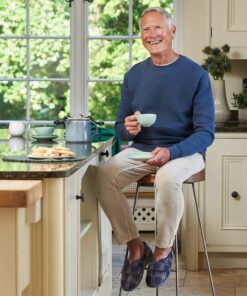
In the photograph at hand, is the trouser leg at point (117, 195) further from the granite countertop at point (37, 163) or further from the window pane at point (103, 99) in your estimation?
the window pane at point (103, 99)

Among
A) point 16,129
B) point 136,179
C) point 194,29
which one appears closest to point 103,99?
point 194,29

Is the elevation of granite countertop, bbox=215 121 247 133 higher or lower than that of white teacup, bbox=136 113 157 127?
lower

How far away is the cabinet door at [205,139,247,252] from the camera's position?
511 centimetres

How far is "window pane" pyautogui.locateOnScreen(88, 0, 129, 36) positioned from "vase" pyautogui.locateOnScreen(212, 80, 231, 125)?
3.43 ft

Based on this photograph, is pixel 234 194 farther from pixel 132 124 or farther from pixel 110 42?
pixel 110 42

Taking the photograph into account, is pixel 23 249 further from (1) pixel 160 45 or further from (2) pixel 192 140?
(1) pixel 160 45

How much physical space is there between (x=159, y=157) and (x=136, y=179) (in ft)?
0.89

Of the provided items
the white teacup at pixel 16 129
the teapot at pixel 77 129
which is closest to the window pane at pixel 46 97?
the white teacup at pixel 16 129

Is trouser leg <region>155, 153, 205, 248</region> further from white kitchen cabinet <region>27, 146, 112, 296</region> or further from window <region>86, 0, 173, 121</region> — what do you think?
window <region>86, 0, 173, 121</region>

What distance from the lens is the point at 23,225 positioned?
2.29 m

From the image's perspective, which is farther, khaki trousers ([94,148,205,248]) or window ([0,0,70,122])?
window ([0,0,70,122])

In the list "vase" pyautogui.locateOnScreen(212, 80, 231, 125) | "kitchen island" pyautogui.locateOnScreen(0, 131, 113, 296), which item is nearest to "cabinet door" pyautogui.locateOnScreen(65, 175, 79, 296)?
"kitchen island" pyautogui.locateOnScreen(0, 131, 113, 296)

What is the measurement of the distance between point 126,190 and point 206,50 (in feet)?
4.41

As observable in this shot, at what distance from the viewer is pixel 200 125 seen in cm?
388
